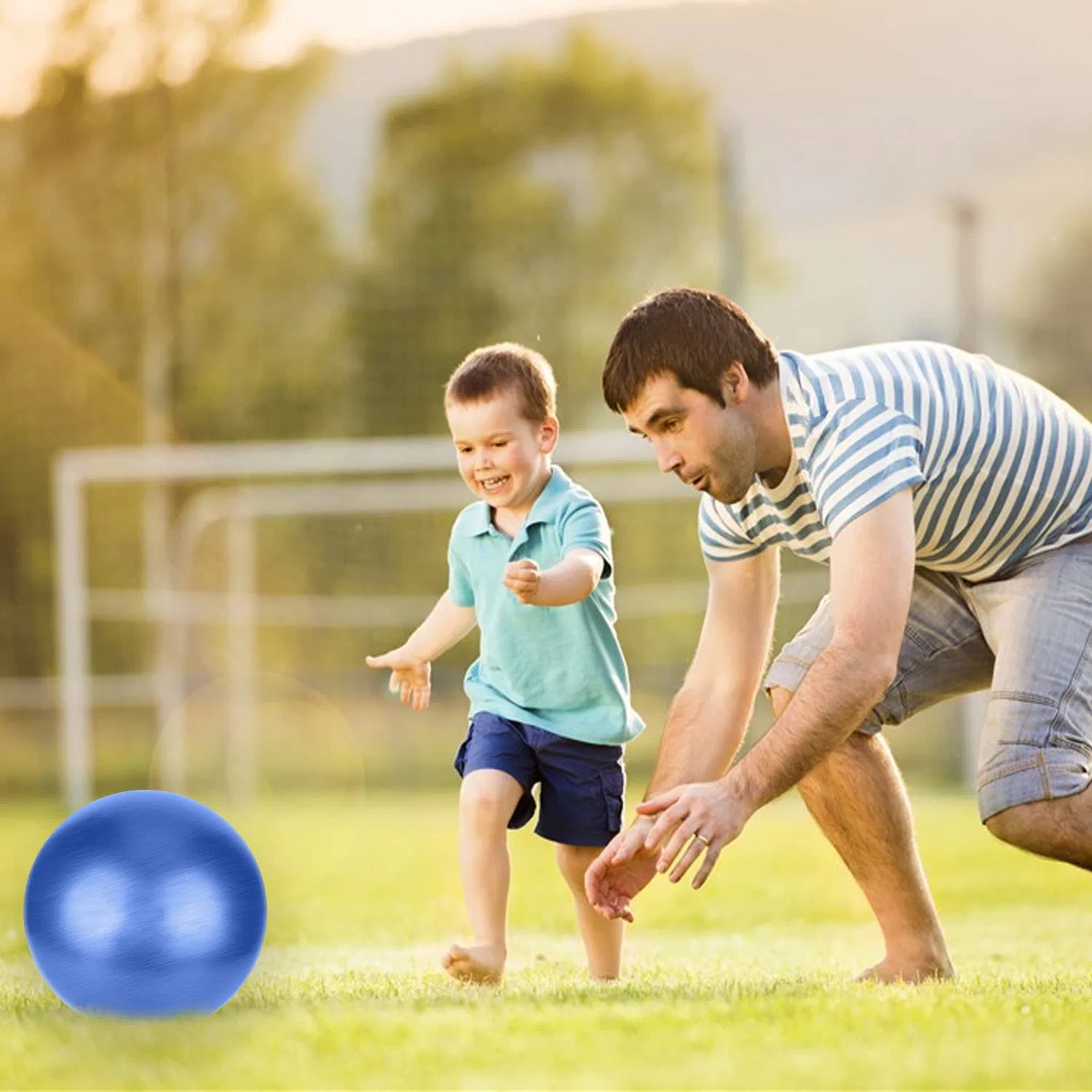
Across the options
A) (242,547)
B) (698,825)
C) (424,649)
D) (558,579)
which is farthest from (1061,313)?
(698,825)

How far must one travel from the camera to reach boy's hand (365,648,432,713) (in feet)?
16.3

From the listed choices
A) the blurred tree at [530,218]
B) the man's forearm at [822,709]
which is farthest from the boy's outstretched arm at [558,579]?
the blurred tree at [530,218]

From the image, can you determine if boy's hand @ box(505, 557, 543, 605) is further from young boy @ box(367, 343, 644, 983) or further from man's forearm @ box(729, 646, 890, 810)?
man's forearm @ box(729, 646, 890, 810)

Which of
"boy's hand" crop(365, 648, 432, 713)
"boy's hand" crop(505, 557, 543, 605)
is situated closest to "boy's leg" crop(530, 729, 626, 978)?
"boy's hand" crop(365, 648, 432, 713)

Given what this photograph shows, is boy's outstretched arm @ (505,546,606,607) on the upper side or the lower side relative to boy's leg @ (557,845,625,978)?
upper

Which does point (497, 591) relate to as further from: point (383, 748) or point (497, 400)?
point (383, 748)

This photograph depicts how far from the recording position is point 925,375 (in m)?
4.52

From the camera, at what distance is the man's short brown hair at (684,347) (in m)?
4.32

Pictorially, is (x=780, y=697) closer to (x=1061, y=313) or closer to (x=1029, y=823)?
(x=1029, y=823)

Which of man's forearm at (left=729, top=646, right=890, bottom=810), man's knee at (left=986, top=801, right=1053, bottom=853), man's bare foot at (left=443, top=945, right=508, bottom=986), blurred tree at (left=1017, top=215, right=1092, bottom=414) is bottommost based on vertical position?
blurred tree at (left=1017, top=215, right=1092, bottom=414)

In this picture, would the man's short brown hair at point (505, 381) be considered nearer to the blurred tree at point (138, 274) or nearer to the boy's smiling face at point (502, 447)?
the boy's smiling face at point (502, 447)

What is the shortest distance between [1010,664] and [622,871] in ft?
3.22

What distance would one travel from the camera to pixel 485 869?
4.52m

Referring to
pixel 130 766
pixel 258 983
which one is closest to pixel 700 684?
pixel 258 983
